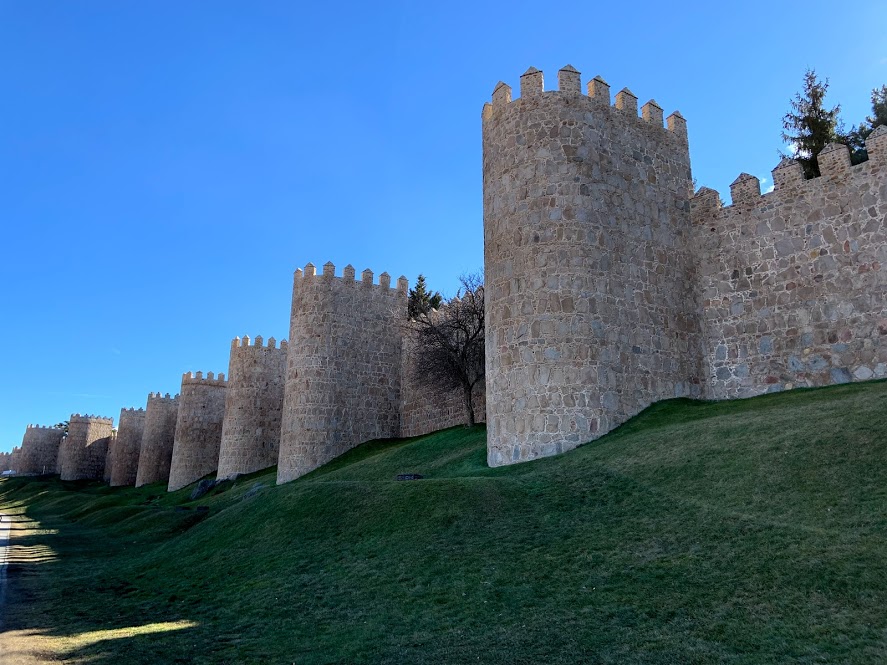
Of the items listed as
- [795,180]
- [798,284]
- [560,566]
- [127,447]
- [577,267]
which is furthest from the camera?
[127,447]

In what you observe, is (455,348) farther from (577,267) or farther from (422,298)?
(422,298)

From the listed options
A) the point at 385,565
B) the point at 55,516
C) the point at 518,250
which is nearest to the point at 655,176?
Answer: the point at 518,250

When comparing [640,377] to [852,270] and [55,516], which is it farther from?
[55,516]

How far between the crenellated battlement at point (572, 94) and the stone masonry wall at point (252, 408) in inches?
952

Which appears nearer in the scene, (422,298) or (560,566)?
(560,566)

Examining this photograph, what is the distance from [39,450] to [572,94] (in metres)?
78.6

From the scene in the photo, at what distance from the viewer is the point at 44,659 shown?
22.6 feet

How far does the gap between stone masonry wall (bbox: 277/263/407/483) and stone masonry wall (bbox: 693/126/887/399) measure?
15797 millimetres

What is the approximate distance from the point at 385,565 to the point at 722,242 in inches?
527

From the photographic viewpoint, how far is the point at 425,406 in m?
30.2

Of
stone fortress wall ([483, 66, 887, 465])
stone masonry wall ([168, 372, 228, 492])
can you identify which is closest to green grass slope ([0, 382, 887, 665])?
stone fortress wall ([483, 66, 887, 465])

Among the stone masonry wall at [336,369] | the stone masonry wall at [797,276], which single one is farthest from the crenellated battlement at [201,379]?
the stone masonry wall at [797,276]

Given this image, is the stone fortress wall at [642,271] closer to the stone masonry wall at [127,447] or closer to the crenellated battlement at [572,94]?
the crenellated battlement at [572,94]

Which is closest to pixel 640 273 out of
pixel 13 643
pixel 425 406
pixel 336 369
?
pixel 425 406
